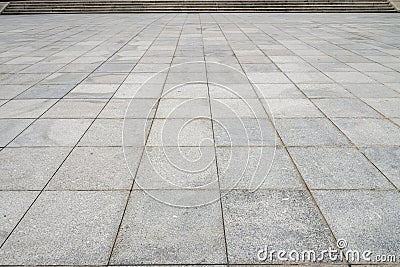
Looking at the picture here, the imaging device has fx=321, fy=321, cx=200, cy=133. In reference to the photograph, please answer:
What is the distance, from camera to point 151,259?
2.79 meters

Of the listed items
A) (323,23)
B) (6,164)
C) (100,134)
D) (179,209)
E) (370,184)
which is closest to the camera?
(179,209)

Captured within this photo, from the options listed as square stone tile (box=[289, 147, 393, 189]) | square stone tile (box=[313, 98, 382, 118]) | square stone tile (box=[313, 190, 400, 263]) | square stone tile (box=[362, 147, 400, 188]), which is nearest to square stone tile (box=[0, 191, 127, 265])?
square stone tile (box=[313, 190, 400, 263])

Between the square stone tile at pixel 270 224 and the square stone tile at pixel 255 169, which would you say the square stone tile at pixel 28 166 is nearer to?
the square stone tile at pixel 255 169

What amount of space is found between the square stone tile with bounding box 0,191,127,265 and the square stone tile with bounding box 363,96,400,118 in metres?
4.92

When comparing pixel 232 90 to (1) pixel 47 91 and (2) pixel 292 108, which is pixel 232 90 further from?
(1) pixel 47 91

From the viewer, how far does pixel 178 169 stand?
4141 mm

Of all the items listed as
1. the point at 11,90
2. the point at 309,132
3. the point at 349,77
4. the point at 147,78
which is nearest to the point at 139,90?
the point at 147,78

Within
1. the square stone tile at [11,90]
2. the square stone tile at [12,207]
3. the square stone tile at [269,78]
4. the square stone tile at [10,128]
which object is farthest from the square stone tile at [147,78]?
the square stone tile at [12,207]

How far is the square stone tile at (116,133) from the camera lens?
4820mm

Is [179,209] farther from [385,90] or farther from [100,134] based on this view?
[385,90]

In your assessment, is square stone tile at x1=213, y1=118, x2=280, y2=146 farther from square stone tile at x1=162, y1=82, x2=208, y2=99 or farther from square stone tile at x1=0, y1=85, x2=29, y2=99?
square stone tile at x1=0, y1=85, x2=29, y2=99

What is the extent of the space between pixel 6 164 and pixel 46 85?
3.69 m

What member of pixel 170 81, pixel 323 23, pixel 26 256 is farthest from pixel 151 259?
pixel 323 23

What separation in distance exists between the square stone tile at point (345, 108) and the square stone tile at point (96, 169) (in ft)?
11.8
